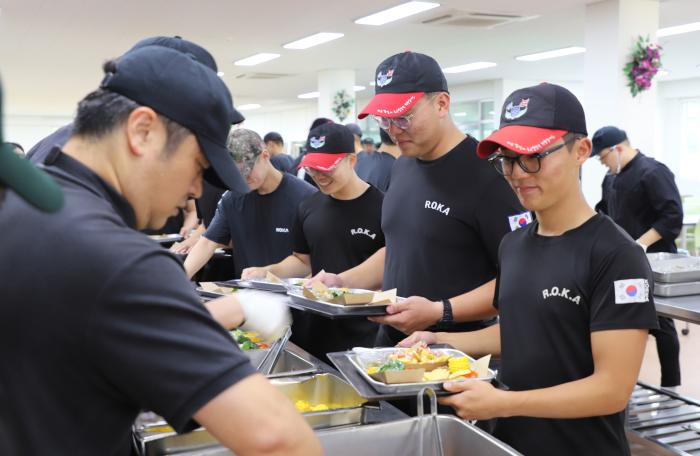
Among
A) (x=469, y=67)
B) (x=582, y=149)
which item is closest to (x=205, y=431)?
(x=582, y=149)

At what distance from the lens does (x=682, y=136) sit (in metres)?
12.8

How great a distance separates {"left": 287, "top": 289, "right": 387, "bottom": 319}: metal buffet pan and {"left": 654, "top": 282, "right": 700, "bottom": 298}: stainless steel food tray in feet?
4.24

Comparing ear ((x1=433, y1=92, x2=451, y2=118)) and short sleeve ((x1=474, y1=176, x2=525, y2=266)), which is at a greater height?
ear ((x1=433, y1=92, x2=451, y2=118))

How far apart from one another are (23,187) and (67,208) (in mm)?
296

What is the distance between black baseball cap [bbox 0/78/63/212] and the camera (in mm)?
435

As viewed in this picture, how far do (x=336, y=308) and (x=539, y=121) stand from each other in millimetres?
807

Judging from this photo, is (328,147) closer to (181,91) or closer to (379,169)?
(181,91)

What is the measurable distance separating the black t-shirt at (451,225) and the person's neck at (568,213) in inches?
15.2

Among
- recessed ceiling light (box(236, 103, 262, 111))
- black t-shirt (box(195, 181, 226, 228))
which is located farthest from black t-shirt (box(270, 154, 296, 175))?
recessed ceiling light (box(236, 103, 262, 111))

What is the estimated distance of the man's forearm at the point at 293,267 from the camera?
9.16 feet

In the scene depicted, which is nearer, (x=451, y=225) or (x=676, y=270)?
(x=451, y=225)

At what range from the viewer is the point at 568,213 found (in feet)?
4.66

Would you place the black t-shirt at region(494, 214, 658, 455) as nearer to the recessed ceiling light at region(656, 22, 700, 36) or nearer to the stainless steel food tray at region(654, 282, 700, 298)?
the stainless steel food tray at region(654, 282, 700, 298)

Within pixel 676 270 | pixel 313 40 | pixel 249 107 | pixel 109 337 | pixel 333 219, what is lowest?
pixel 676 270
